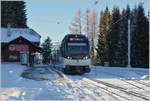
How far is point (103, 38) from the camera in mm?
86438

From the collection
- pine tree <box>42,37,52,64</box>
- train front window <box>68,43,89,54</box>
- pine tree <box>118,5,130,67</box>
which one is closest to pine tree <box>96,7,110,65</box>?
pine tree <box>118,5,130,67</box>

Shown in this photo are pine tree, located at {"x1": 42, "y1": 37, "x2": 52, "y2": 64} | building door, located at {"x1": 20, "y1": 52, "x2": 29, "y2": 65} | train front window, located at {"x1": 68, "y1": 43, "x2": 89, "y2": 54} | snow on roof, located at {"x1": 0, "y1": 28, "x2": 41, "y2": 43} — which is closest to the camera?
train front window, located at {"x1": 68, "y1": 43, "x2": 89, "y2": 54}

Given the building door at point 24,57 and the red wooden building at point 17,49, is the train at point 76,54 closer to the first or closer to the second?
the red wooden building at point 17,49

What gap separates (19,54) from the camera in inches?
2921

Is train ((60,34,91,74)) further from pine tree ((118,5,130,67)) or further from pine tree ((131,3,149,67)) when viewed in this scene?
pine tree ((118,5,130,67))

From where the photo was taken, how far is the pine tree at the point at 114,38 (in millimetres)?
78656

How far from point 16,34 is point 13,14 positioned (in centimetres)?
2357

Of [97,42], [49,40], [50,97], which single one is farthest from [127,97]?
[49,40]

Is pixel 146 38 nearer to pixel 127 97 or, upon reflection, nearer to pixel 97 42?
pixel 97 42

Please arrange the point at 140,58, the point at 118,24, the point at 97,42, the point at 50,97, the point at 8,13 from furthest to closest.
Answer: the point at 8,13, the point at 97,42, the point at 118,24, the point at 140,58, the point at 50,97

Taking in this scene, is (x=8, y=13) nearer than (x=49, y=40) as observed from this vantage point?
Yes

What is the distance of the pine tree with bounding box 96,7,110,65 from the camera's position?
276 feet

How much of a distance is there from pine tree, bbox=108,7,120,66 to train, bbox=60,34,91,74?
132 feet

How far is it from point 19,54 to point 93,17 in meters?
23.0
